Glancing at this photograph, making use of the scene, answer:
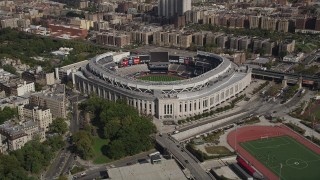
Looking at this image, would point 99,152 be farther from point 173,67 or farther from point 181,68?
point 181,68

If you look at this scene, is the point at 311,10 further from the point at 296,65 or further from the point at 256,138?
the point at 256,138

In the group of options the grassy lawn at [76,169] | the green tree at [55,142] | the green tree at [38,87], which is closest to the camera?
the grassy lawn at [76,169]

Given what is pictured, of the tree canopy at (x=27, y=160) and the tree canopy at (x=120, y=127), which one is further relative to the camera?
the tree canopy at (x=120, y=127)

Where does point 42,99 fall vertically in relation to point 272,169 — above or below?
above

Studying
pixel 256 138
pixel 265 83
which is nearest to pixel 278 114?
pixel 256 138

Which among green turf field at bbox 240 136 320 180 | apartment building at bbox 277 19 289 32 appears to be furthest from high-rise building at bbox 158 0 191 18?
green turf field at bbox 240 136 320 180

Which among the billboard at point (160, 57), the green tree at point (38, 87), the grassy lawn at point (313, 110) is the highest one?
the billboard at point (160, 57)

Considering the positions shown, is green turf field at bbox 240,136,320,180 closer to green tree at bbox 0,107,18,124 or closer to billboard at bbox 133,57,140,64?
green tree at bbox 0,107,18,124

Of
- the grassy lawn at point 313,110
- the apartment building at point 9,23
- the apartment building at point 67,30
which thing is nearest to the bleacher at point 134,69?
the grassy lawn at point 313,110

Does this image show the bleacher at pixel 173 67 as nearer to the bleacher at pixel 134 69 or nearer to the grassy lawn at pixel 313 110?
the bleacher at pixel 134 69
